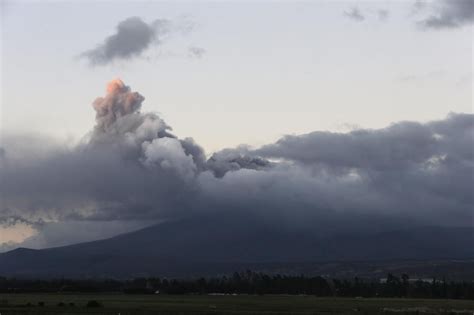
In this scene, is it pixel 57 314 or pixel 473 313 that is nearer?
pixel 57 314

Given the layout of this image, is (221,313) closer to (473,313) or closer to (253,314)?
(253,314)

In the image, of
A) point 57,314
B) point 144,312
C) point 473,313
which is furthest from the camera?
point 473,313

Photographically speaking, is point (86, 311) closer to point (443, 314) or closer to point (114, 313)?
point (114, 313)

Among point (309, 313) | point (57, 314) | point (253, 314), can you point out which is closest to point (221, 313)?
point (253, 314)

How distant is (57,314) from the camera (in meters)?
113

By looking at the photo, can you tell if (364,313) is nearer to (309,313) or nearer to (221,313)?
(309,313)

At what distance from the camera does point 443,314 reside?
416 feet

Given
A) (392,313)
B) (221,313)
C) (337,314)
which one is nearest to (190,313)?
(221,313)

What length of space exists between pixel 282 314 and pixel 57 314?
105 ft

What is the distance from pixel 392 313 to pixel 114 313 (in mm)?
41009

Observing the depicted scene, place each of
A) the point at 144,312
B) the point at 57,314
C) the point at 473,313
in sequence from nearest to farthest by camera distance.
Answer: the point at 57,314, the point at 144,312, the point at 473,313

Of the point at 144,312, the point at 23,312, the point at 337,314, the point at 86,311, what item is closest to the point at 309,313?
the point at 337,314

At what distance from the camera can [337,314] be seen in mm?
123375

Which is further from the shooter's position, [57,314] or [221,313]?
[221,313]
